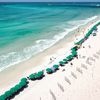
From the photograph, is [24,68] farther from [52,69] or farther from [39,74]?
A: [52,69]

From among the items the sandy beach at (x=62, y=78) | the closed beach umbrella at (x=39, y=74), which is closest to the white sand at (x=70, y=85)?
the sandy beach at (x=62, y=78)

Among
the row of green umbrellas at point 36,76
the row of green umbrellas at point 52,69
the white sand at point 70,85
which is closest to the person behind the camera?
the white sand at point 70,85

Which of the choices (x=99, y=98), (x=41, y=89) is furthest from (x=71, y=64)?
(x=99, y=98)

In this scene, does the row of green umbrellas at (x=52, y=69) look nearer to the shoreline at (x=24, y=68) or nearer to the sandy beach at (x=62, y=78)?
the sandy beach at (x=62, y=78)

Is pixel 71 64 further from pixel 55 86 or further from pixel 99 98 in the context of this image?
pixel 99 98

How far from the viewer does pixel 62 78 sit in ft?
70.8

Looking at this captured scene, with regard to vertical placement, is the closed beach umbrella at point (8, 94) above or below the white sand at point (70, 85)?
below

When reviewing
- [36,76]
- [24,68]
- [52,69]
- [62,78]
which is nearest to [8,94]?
[36,76]

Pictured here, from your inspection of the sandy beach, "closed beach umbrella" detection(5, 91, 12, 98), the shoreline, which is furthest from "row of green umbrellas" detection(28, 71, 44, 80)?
"closed beach umbrella" detection(5, 91, 12, 98)

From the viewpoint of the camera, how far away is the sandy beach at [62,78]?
18203 mm

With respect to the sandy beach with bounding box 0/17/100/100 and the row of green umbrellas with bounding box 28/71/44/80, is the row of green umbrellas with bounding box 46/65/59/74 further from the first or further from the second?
the row of green umbrellas with bounding box 28/71/44/80

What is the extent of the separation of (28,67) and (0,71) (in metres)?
3.78

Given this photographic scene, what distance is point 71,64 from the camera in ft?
81.7

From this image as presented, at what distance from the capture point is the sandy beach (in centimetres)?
1820
